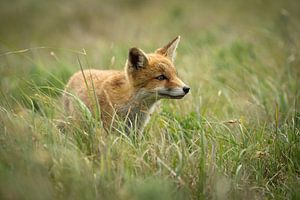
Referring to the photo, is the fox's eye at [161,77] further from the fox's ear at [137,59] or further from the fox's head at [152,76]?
the fox's ear at [137,59]

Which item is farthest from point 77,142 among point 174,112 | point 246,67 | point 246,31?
point 246,31

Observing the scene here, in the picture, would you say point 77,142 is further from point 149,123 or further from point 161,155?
point 149,123

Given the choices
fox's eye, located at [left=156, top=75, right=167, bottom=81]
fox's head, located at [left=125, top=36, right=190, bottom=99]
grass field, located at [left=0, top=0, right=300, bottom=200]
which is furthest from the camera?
fox's eye, located at [left=156, top=75, right=167, bottom=81]

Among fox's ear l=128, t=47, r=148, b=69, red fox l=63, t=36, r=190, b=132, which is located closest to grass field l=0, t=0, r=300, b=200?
red fox l=63, t=36, r=190, b=132

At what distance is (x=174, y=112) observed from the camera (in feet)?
20.2

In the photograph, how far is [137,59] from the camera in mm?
5645

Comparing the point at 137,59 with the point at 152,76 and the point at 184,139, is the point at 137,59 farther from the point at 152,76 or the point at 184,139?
the point at 184,139

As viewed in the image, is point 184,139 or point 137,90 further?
point 137,90

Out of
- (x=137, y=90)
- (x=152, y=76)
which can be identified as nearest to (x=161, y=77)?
(x=152, y=76)

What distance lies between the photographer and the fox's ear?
552cm

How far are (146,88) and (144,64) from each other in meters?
0.31

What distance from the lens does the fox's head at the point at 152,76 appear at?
5.49m

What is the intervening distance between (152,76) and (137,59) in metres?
0.28

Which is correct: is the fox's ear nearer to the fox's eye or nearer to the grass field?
the fox's eye
